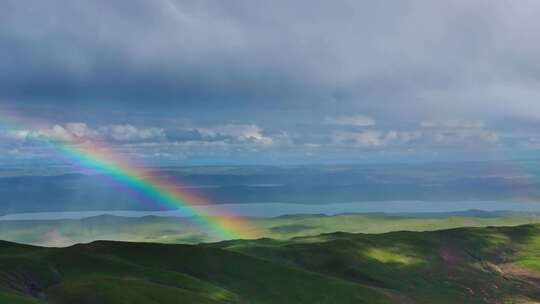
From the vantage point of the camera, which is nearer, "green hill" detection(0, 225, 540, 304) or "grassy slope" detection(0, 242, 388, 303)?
"grassy slope" detection(0, 242, 388, 303)

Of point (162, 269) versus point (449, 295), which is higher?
point (162, 269)

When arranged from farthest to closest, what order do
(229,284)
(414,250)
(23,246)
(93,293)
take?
1. (414,250)
2. (23,246)
3. (229,284)
4. (93,293)

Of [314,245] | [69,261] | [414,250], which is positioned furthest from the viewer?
[414,250]

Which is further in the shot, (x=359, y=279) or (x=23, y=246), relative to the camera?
(x=359, y=279)

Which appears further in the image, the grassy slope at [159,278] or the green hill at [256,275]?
the green hill at [256,275]

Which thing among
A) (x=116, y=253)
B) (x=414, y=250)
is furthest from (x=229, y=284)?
(x=414, y=250)

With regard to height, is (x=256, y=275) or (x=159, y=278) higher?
(x=159, y=278)

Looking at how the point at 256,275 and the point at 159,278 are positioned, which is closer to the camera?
the point at 159,278

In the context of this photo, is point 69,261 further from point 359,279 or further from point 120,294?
point 359,279
